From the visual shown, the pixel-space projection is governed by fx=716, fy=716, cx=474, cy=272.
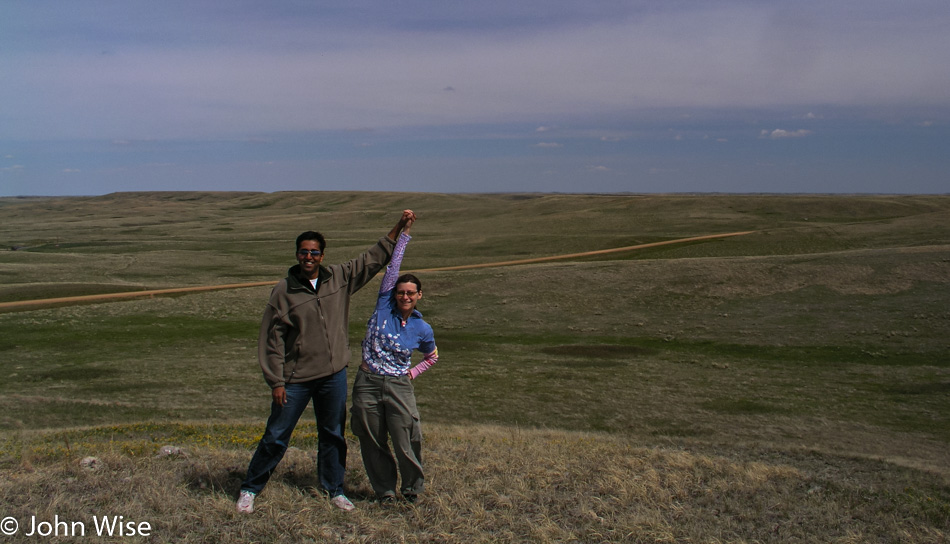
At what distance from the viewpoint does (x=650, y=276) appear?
42469 millimetres

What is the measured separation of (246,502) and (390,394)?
6.25 feet

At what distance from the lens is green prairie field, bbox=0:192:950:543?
792 cm

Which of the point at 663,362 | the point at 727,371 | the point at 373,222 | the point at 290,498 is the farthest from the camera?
the point at 373,222

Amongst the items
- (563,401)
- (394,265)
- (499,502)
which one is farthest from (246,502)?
(563,401)

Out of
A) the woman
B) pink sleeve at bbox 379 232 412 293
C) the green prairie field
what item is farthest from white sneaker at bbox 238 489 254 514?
pink sleeve at bbox 379 232 412 293

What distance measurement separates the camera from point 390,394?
7980 mm

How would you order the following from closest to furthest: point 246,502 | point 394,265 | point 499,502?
1. point 246,502
2. point 499,502
3. point 394,265

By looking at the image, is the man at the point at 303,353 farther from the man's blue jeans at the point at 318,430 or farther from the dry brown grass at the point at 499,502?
the dry brown grass at the point at 499,502

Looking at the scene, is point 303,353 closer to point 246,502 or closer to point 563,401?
point 246,502

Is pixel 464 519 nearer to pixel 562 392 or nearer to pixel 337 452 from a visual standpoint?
pixel 337 452

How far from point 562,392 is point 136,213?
182 metres

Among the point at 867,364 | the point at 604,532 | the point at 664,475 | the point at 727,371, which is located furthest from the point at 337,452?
the point at 867,364

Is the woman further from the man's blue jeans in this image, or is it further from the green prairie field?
the green prairie field

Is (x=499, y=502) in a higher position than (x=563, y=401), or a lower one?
higher
